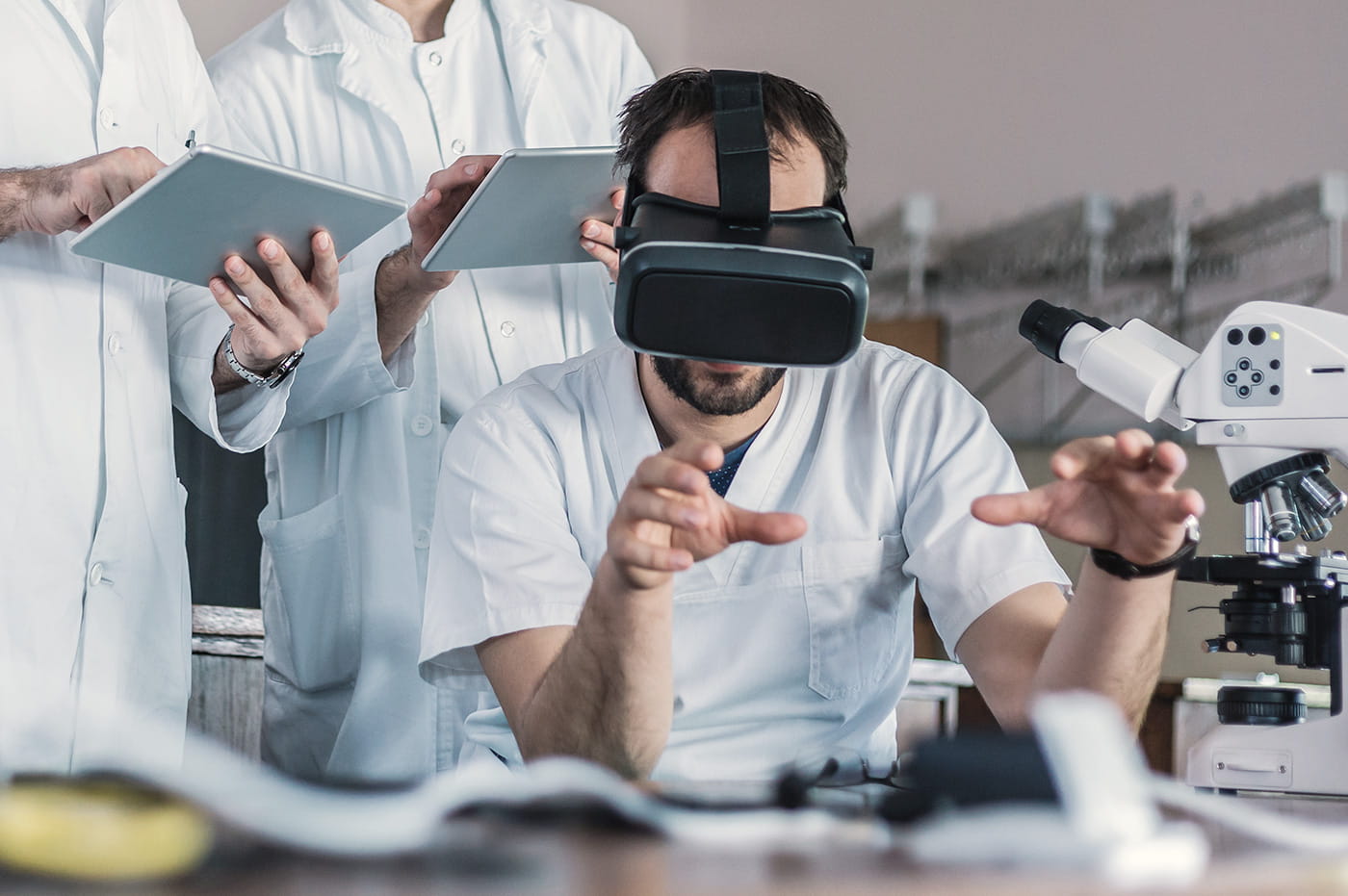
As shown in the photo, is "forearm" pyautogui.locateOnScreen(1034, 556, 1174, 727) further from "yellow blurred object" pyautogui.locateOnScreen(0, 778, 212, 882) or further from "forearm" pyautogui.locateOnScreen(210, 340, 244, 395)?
"forearm" pyautogui.locateOnScreen(210, 340, 244, 395)

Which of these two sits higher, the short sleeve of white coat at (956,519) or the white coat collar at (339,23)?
the white coat collar at (339,23)

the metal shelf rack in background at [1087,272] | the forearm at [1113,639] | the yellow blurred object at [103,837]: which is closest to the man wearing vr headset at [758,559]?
the forearm at [1113,639]

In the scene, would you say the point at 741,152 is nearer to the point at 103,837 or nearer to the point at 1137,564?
the point at 1137,564

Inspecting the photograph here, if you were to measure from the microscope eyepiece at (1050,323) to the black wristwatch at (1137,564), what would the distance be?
1.12 feet

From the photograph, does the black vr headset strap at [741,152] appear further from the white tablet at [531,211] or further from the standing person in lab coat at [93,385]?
the standing person in lab coat at [93,385]

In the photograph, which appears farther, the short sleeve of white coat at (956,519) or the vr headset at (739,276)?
the short sleeve of white coat at (956,519)

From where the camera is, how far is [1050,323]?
1349 mm

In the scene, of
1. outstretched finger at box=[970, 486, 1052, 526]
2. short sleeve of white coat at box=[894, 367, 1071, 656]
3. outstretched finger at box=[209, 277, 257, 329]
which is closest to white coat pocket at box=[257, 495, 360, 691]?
outstretched finger at box=[209, 277, 257, 329]

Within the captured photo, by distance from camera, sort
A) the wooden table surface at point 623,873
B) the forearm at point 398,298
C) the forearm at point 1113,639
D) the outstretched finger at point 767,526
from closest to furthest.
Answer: the wooden table surface at point 623,873 < the outstretched finger at point 767,526 < the forearm at point 1113,639 < the forearm at point 398,298

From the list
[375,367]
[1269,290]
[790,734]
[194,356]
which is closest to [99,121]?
[194,356]

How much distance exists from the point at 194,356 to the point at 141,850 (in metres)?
1.19

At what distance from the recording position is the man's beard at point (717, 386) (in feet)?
4.40

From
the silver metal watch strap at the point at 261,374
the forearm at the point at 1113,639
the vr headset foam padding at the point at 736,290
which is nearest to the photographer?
the vr headset foam padding at the point at 736,290

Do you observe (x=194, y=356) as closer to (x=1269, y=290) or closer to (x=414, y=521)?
(x=414, y=521)
